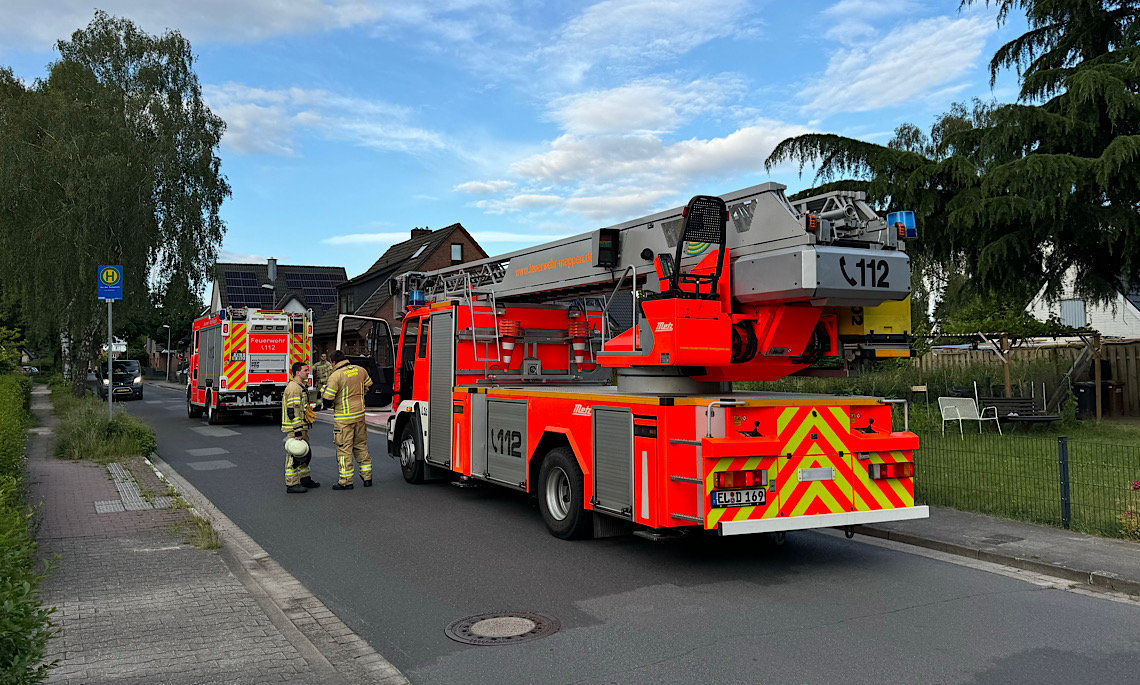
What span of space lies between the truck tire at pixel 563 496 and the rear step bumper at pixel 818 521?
1646 millimetres

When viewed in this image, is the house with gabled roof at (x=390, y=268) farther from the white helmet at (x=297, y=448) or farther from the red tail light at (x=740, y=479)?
the red tail light at (x=740, y=479)

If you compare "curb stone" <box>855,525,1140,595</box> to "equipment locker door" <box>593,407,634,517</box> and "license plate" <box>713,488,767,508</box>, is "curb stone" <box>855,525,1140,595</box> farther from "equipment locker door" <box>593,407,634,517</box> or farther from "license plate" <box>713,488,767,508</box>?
"equipment locker door" <box>593,407,634,517</box>

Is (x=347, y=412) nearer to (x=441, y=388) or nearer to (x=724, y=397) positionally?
(x=441, y=388)

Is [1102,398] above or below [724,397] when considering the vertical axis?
below

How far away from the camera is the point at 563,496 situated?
8.41 meters

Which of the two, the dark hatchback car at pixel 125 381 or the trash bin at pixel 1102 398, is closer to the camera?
the trash bin at pixel 1102 398

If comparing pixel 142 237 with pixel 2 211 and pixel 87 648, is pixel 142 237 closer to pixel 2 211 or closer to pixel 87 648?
pixel 2 211

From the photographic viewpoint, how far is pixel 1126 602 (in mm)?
6059

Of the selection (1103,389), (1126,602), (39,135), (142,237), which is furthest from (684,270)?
(39,135)

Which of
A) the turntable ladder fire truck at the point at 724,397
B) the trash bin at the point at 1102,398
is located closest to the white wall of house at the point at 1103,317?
the trash bin at the point at 1102,398

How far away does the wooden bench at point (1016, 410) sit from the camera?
49.3 feet

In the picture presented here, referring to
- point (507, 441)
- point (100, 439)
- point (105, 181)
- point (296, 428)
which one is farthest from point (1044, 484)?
point (105, 181)

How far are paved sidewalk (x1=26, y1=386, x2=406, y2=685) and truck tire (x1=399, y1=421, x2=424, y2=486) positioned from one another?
339cm

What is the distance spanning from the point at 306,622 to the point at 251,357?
18358 millimetres
